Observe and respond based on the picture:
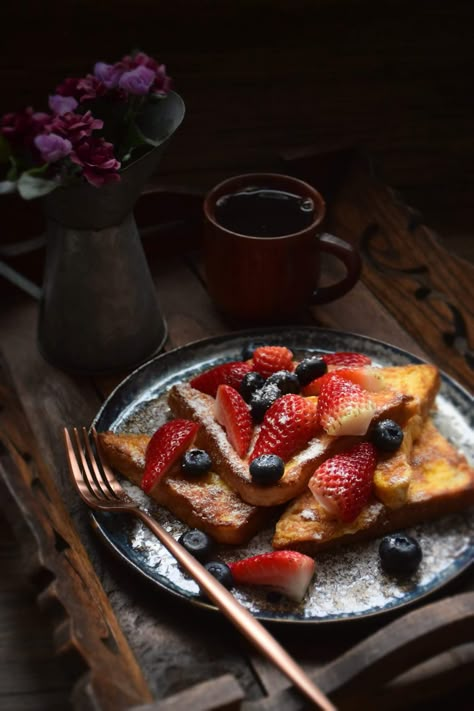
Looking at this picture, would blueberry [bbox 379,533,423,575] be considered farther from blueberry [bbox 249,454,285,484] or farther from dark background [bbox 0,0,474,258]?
dark background [bbox 0,0,474,258]

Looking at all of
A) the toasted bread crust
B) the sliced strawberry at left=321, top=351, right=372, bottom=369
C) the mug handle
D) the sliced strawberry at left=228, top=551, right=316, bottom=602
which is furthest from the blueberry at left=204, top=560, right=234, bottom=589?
the mug handle

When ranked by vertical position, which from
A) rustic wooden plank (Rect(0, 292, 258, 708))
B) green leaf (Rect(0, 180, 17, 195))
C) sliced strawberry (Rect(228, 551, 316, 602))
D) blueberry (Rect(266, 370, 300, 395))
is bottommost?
rustic wooden plank (Rect(0, 292, 258, 708))

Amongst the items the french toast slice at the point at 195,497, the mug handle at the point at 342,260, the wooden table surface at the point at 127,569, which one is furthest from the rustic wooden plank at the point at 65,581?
the mug handle at the point at 342,260

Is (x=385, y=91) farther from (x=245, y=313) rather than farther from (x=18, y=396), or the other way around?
(x=18, y=396)

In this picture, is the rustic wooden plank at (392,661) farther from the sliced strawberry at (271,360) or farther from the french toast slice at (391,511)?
the sliced strawberry at (271,360)

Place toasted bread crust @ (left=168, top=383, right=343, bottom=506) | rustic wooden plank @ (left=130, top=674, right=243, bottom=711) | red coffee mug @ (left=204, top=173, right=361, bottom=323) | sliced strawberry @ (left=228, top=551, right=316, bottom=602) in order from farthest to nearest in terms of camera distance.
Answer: red coffee mug @ (left=204, top=173, right=361, bottom=323) → toasted bread crust @ (left=168, top=383, right=343, bottom=506) → sliced strawberry @ (left=228, top=551, right=316, bottom=602) → rustic wooden plank @ (left=130, top=674, right=243, bottom=711)

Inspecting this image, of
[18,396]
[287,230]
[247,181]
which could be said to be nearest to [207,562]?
[18,396]
